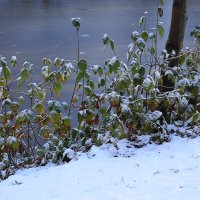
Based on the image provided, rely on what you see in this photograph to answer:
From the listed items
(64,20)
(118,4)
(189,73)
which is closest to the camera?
(189,73)

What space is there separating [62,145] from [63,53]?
17.7 feet

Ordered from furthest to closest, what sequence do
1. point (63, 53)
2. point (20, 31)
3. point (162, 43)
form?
point (20, 31) < point (162, 43) < point (63, 53)

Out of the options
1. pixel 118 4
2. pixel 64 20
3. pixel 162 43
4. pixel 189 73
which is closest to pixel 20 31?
pixel 64 20

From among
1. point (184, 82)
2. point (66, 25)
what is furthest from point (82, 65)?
point (66, 25)

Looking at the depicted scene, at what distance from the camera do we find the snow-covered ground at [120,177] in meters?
3.39

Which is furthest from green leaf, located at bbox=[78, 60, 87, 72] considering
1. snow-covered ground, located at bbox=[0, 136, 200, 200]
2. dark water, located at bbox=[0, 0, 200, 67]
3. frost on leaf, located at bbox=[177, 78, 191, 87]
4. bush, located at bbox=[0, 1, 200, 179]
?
dark water, located at bbox=[0, 0, 200, 67]

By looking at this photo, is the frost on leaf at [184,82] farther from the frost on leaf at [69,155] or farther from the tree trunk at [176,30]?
the frost on leaf at [69,155]

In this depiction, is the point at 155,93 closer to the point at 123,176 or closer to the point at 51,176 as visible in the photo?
the point at 123,176

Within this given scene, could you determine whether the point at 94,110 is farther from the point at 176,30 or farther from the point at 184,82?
the point at 176,30

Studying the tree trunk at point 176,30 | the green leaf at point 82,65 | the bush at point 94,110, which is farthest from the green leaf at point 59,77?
the tree trunk at point 176,30

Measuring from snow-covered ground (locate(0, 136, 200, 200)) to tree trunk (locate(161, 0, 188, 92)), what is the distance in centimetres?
98

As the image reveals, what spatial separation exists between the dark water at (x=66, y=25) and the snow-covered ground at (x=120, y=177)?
16.3 feet

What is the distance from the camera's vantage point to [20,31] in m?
12.1

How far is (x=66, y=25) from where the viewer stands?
12.9 m
